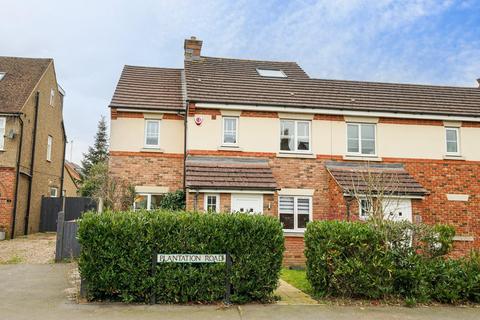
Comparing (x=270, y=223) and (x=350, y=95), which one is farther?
(x=350, y=95)

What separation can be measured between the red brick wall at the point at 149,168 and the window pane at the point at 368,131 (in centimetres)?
754

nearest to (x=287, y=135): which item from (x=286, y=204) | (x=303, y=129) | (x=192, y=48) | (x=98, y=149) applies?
(x=303, y=129)

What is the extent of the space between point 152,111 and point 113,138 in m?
1.91

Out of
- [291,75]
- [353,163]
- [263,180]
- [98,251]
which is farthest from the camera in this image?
[291,75]

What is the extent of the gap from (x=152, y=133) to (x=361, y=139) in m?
8.57

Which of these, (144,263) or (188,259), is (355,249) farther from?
(144,263)

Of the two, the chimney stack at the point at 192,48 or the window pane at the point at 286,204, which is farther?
the chimney stack at the point at 192,48

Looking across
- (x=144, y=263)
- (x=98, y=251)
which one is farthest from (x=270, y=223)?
(x=98, y=251)

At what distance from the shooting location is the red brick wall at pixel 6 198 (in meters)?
20.2

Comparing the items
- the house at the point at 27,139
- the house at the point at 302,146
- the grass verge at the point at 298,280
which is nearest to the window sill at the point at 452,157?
the house at the point at 302,146

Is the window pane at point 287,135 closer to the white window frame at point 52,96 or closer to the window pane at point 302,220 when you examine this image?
the window pane at point 302,220

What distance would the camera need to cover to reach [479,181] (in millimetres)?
17219

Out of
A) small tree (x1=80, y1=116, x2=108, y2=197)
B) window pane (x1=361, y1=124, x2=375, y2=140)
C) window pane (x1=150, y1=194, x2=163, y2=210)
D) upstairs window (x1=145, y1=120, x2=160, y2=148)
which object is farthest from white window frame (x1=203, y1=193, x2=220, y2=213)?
small tree (x1=80, y1=116, x2=108, y2=197)

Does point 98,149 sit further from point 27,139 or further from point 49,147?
point 27,139
